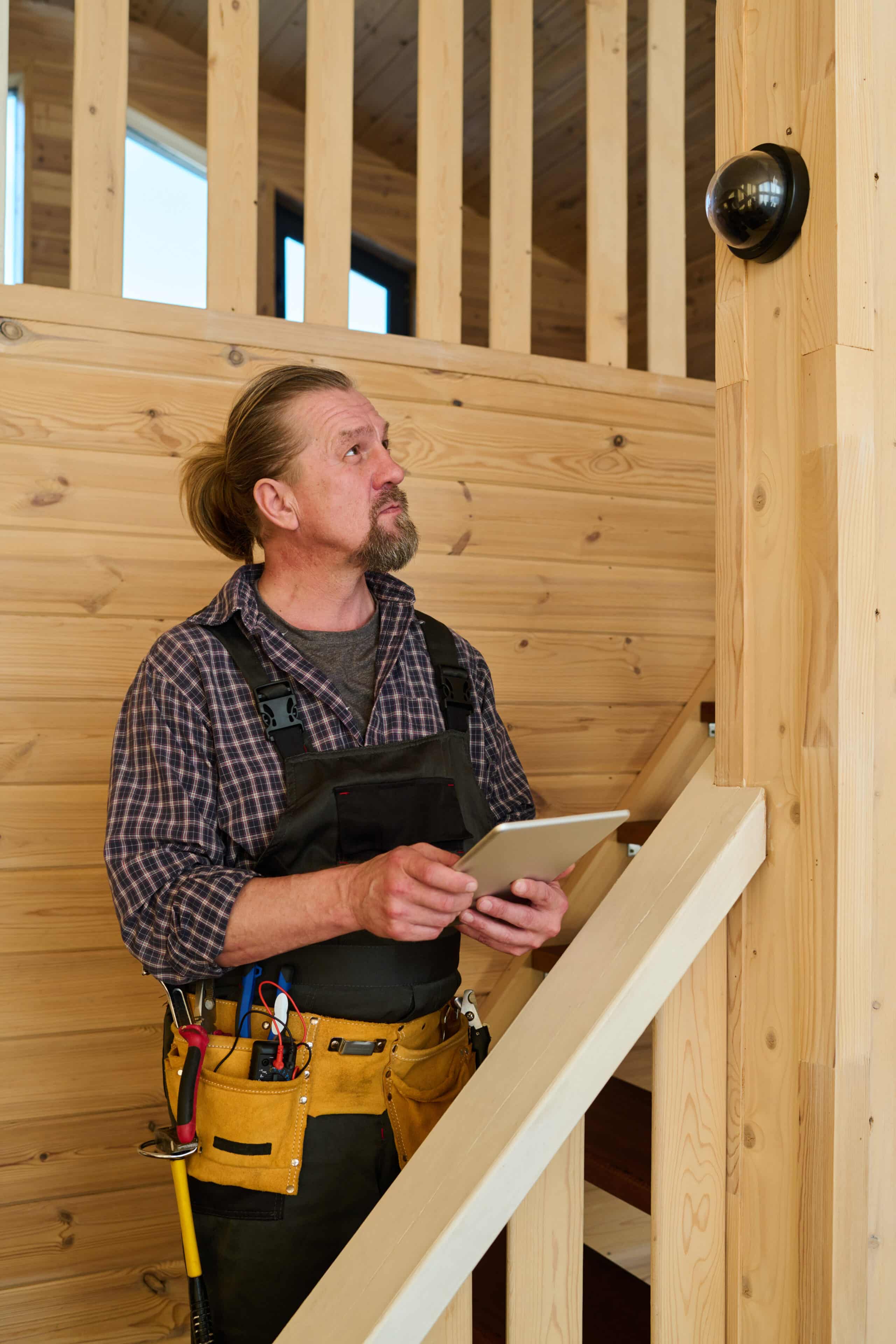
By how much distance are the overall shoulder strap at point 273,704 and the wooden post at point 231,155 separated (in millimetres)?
1024

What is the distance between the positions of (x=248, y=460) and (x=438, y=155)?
108 cm

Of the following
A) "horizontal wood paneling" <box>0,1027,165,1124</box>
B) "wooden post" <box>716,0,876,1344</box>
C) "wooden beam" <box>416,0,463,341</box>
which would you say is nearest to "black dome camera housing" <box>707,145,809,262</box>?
"wooden post" <box>716,0,876,1344</box>

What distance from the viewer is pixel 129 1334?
222 cm

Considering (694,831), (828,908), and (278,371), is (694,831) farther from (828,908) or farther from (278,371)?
(278,371)

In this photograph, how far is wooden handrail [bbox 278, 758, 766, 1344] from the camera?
1.04 meters

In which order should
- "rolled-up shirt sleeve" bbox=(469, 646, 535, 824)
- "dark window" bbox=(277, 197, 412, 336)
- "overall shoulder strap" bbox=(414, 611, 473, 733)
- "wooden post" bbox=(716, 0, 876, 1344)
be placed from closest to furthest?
"wooden post" bbox=(716, 0, 876, 1344) → "overall shoulder strap" bbox=(414, 611, 473, 733) → "rolled-up shirt sleeve" bbox=(469, 646, 535, 824) → "dark window" bbox=(277, 197, 412, 336)

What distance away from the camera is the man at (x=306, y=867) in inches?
54.3

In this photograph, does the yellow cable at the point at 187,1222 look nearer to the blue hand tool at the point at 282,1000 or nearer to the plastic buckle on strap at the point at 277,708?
the blue hand tool at the point at 282,1000

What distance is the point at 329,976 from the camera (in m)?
1.47

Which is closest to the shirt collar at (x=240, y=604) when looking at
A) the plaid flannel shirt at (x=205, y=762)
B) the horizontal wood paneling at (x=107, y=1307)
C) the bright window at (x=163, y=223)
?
the plaid flannel shirt at (x=205, y=762)

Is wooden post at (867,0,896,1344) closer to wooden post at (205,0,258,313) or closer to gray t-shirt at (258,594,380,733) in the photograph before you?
gray t-shirt at (258,594,380,733)

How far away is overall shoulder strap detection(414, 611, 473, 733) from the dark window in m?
3.12

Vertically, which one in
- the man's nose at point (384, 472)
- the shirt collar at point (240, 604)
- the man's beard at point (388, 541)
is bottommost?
A: the shirt collar at point (240, 604)

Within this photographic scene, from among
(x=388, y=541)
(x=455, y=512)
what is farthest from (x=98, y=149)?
(x=388, y=541)
